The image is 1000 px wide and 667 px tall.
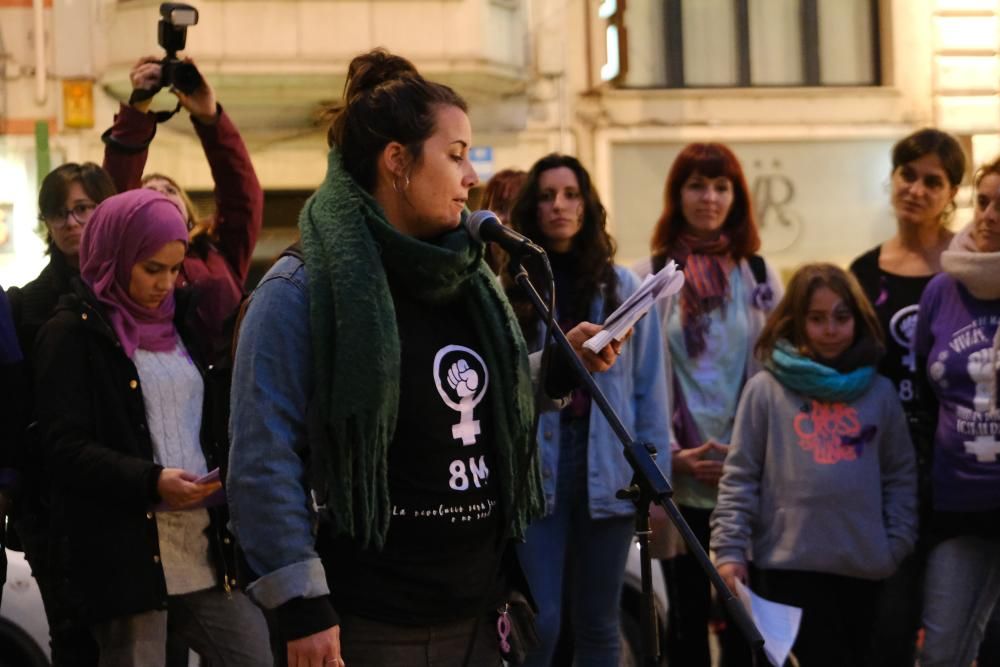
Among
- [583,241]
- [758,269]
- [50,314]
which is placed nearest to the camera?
[50,314]

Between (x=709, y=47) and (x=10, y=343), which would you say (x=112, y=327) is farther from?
(x=709, y=47)

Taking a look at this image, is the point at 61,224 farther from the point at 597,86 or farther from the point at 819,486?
the point at 597,86

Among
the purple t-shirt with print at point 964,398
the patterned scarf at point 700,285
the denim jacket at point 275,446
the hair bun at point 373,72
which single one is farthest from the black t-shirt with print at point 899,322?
the denim jacket at point 275,446

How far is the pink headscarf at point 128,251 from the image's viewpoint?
17.0 ft

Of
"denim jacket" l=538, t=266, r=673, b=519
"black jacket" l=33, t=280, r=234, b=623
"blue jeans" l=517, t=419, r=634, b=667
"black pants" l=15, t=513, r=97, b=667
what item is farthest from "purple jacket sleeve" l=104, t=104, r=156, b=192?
"blue jeans" l=517, t=419, r=634, b=667

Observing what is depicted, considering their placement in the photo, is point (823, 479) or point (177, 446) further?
point (823, 479)

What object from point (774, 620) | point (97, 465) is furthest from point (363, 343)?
point (774, 620)

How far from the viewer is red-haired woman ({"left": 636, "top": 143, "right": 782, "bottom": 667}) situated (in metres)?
6.65

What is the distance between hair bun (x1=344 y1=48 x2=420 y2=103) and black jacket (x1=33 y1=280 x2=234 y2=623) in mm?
1587

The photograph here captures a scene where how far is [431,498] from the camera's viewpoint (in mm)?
3691

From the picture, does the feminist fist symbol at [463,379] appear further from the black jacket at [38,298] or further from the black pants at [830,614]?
the black pants at [830,614]

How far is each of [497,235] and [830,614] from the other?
3060 millimetres

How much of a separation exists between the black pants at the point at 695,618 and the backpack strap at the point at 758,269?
986mm

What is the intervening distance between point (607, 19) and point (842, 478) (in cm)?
929
